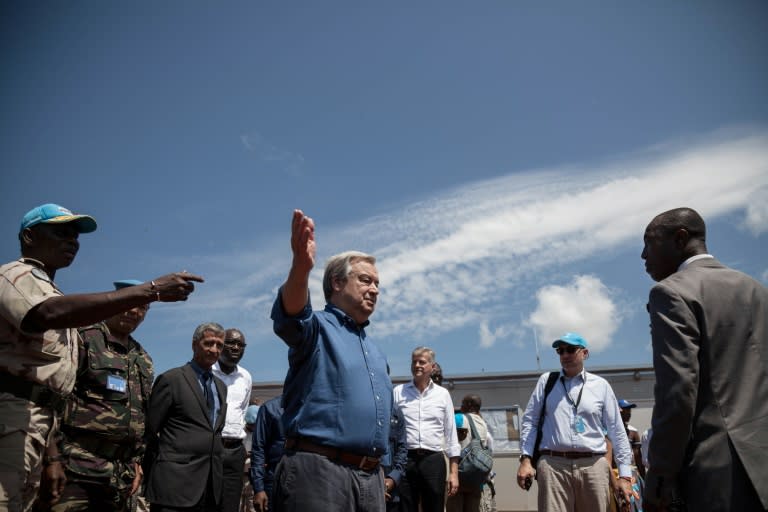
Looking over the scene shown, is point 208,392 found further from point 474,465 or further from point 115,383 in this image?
point 474,465

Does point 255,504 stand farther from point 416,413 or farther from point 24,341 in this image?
point 24,341

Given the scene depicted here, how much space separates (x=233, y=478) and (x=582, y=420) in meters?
4.26

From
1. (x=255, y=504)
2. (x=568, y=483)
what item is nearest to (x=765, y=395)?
(x=568, y=483)

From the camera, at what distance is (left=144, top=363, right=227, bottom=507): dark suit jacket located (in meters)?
5.24

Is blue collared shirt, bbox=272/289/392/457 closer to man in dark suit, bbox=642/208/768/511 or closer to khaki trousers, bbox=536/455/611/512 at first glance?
man in dark suit, bbox=642/208/768/511

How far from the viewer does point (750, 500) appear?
2.96m

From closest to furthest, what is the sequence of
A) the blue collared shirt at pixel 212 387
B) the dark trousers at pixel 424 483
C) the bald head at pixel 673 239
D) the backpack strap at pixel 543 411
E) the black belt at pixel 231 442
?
the bald head at pixel 673 239, the blue collared shirt at pixel 212 387, the backpack strap at pixel 543 411, the dark trousers at pixel 424 483, the black belt at pixel 231 442

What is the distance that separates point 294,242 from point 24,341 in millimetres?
1609

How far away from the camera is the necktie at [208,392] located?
5926 mm

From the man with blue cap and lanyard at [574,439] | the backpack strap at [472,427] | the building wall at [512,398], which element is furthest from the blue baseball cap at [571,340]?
the building wall at [512,398]

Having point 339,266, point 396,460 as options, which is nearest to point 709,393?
point 339,266

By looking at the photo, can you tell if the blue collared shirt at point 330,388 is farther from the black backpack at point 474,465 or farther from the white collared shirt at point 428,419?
the black backpack at point 474,465

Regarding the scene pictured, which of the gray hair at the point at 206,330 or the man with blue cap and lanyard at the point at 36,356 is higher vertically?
the gray hair at the point at 206,330

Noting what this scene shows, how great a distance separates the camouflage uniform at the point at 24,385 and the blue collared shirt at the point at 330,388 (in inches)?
51.5
